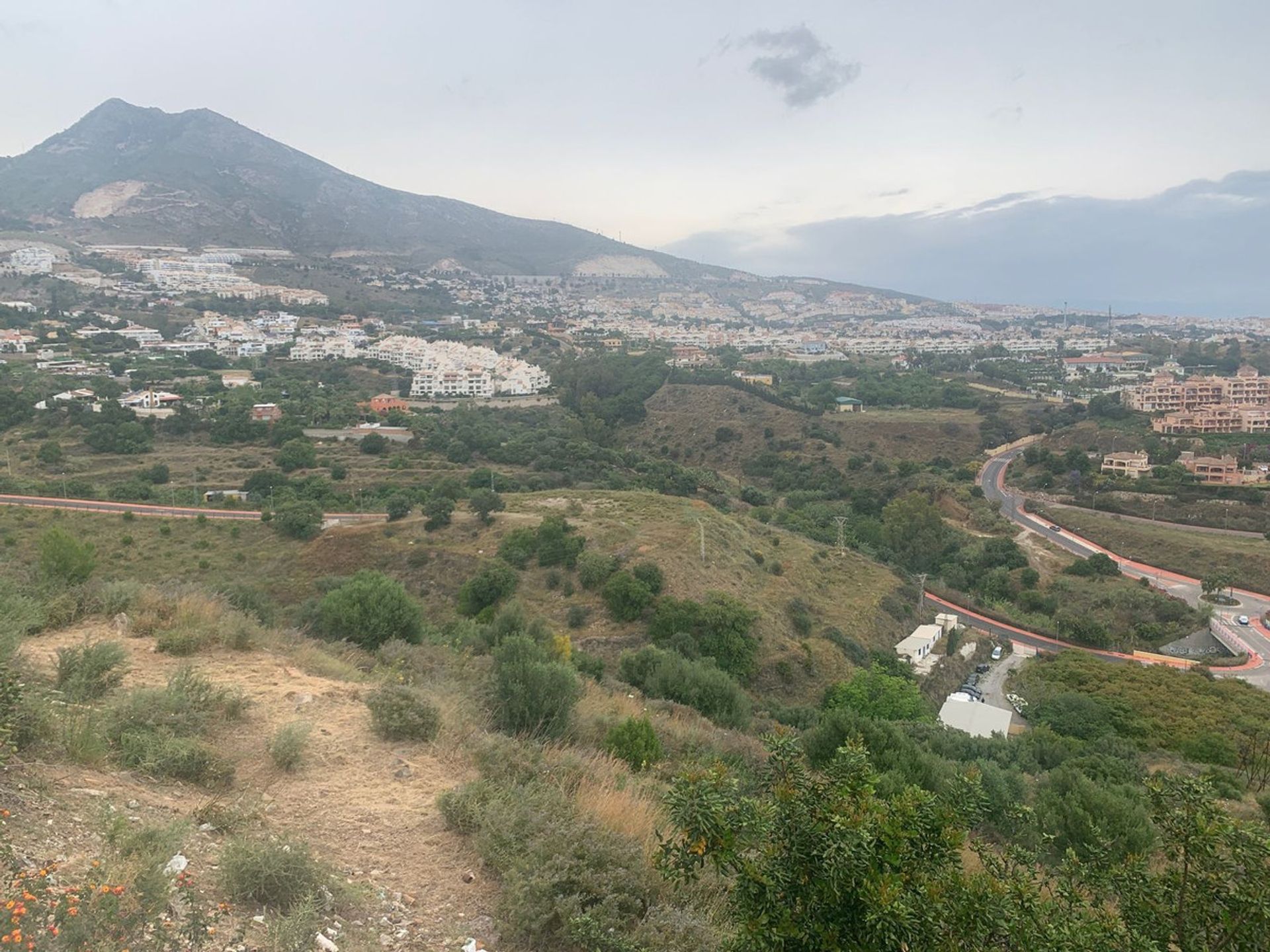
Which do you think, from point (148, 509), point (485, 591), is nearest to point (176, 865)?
point (485, 591)

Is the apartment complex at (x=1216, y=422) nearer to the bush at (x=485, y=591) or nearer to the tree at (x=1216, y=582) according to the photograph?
the tree at (x=1216, y=582)

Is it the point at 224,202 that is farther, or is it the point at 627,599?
the point at 224,202

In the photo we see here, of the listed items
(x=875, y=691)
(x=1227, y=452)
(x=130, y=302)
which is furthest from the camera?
(x=130, y=302)

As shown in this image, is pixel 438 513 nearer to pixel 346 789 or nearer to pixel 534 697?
pixel 534 697

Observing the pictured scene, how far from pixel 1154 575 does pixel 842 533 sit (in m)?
13.4

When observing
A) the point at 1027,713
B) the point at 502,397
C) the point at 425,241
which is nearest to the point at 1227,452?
the point at 1027,713

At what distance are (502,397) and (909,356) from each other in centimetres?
5724

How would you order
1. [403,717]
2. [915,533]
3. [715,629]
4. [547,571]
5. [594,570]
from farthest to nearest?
[915,533] → [547,571] → [594,570] → [715,629] → [403,717]

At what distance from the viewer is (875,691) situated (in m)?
16.4

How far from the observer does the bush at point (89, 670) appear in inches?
193

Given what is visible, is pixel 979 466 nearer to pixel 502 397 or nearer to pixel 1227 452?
pixel 1227 452

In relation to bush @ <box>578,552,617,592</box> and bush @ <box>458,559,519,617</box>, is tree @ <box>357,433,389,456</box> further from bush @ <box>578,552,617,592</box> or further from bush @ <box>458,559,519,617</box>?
bush @ <box>578,552,617,592</box>

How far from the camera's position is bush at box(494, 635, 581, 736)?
6.45 meters

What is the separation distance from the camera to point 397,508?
26016 millimetres
